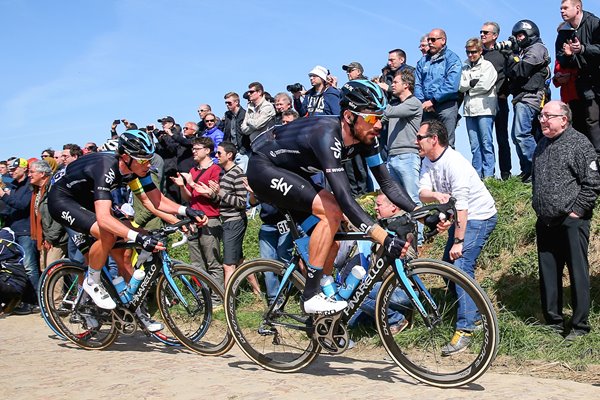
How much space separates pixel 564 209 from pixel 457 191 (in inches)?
41.7

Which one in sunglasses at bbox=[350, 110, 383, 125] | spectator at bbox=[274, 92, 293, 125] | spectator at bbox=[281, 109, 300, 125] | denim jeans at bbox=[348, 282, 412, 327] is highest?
spectator at bbox=[274, 92, 293, 125]

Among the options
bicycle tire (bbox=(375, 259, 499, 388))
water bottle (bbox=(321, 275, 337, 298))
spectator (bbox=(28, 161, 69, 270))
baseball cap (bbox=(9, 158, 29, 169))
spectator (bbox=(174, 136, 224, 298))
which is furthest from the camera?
baseball cap (bbox=(9, 158, 29, 169))

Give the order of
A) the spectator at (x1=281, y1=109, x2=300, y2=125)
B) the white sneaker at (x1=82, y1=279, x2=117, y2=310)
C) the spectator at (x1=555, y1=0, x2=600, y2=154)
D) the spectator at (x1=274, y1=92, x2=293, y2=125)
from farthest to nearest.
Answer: the spectator at (x1=274, y1=92, x2=293, y2=125) → the spectator at (x1=281, y1=109, x2=300, y2=125) → the spectator at (x1=555, y1=0, x2=600, y2=154) → the white sneaker at (x1=82, y1=279, x2=117, y2=310)

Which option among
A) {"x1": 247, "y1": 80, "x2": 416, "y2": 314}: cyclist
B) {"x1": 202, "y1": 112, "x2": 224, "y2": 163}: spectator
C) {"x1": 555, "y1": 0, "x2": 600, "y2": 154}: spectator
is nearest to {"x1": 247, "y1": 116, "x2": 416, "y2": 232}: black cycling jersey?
{"x1": 247, "y1": 80, "x2": 416, "y2": 314}: cyclist

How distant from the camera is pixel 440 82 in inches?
400

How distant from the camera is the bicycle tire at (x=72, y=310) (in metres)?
8.11

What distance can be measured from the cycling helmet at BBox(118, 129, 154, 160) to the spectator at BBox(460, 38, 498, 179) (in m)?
4.94

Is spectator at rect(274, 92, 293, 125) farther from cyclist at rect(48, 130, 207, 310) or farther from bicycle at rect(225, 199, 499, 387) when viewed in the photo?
bicycle at rect(225, 199, 499, 387)

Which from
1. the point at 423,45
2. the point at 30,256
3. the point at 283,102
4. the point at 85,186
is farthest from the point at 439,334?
the point at 30,256

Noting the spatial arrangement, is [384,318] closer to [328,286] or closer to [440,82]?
[328,286]

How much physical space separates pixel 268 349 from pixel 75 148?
8.47 metres

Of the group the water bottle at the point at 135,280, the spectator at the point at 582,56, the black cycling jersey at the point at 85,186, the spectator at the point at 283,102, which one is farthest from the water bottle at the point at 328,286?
the spectator at the point at 283,102

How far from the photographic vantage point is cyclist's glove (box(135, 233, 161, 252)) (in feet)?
23.6

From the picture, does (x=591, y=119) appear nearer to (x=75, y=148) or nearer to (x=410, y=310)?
(x=410, y=310)
